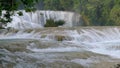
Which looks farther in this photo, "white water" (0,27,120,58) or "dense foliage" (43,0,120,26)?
"dense foliage" (43,0,120,26)

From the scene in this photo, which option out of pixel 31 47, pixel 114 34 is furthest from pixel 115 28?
pixel 31 47

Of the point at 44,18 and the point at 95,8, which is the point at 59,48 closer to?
the point at 44,18

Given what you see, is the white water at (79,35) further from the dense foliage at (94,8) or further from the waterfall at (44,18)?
the dense foliage at (94,8)

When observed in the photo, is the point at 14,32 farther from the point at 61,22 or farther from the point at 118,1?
the point at 118,1

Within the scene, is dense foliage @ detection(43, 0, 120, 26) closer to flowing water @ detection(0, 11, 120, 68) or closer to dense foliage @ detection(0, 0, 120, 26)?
dense foliage @ detection(0, 0, 120, 26)

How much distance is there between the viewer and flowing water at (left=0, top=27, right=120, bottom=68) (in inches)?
338

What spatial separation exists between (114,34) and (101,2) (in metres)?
19.0

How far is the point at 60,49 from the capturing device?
12219mm

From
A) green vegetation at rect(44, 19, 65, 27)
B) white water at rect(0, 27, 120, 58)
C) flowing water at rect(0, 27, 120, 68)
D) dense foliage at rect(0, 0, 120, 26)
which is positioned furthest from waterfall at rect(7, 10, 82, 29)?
flowing water at rect(0, 27, 120, 68)

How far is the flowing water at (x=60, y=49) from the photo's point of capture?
8.58 meters

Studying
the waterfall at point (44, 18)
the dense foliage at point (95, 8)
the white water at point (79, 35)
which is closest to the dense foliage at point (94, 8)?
the dense foliage at point (95, 8)

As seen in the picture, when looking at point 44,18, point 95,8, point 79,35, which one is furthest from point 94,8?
point 79,35

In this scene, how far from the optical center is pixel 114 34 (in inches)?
722

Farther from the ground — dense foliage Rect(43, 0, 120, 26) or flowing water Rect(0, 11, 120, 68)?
flowing water Rect(0, 11, 120, 68)
